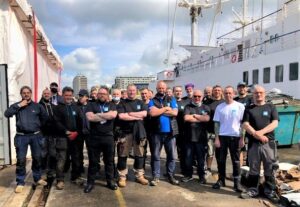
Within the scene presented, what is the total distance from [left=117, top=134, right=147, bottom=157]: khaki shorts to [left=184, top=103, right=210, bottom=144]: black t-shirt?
87 centimetres

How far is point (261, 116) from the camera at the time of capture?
6.43 meters

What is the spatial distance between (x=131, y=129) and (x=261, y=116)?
237 cm

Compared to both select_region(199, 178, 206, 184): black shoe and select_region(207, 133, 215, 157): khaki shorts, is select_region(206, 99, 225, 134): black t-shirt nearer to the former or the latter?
select_region(207, 133, 215, 157): khaki shorts

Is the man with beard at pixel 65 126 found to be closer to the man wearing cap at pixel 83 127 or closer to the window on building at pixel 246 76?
the man wearing cap at pixel 83 127

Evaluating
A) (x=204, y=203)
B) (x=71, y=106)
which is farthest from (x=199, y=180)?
(x=71, y=106)

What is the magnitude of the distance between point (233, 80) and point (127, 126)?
16.3 metres

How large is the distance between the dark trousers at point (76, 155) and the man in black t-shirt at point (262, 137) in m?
3.13

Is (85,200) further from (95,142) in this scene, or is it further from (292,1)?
(292,1)

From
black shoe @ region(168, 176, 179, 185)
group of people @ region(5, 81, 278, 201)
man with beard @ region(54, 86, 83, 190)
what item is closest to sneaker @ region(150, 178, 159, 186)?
group of people @ region(5, 81, 278, 201)

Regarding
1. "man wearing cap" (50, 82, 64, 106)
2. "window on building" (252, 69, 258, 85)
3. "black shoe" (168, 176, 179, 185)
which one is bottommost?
"black shoe" (168, 176, 179, 185)

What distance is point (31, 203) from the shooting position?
6414 mm

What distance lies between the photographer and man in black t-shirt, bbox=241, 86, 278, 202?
6387mm

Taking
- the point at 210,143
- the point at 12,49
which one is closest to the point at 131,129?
the point at 210,143

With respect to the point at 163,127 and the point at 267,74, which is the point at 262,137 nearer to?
the point at 163,127
